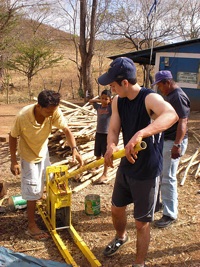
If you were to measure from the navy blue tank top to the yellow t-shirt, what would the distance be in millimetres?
1248

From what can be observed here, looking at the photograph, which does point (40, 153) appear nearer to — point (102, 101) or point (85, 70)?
point (102, 101)

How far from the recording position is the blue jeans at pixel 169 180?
407 cm

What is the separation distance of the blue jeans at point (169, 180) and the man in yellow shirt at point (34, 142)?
3.98ft

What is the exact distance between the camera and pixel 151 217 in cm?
296

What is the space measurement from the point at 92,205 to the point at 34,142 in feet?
4.67

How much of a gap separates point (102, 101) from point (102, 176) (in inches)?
58.0

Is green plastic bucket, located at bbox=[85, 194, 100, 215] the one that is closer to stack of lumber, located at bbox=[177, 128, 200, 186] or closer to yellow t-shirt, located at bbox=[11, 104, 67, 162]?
yellow t-shirt, located at bbox=[11, 104, 67, 162]

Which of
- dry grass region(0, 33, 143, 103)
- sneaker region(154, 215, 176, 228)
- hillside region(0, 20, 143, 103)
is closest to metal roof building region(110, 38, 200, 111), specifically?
sneaker region(154, 215, 176, 228)

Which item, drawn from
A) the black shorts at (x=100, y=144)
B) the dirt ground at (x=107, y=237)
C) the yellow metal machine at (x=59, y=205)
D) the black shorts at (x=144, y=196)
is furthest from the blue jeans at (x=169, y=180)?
the black shorts at (x=100, y=144)

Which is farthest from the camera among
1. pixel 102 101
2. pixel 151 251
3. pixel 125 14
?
pixel 125 14

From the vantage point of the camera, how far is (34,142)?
3.81m

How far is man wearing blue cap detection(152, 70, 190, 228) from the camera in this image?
12.6 ft

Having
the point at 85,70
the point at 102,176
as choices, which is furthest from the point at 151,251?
the point at 85,70

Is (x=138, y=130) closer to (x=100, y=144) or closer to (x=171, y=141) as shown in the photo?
(x=171, y=141)
